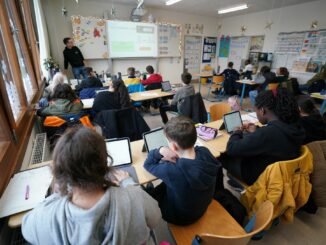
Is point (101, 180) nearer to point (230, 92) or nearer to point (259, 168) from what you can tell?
point (259, 168)

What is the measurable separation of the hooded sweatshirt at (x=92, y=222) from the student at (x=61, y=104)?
1.78 metres

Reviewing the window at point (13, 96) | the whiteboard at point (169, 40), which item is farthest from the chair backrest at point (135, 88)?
the whiteboard at point (169, 40)

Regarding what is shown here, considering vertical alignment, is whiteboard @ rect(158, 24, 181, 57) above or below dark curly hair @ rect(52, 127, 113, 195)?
above

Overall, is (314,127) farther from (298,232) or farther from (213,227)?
(213,227)

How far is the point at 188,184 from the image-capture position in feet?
3.32

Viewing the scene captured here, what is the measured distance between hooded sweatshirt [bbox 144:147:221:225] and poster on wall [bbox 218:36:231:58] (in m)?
8.38

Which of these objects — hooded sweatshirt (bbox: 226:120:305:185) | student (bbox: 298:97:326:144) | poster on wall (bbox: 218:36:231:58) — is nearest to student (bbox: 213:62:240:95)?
poster on wall (bbox: 218:36:231:58)

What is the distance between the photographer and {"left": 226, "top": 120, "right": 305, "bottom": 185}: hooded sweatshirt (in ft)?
4.41

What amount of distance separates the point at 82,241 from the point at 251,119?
2.24 metres

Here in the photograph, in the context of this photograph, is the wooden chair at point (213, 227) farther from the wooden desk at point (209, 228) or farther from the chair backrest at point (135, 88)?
the chair backrest at point (135, 88)

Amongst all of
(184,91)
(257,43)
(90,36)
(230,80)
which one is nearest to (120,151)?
(184,91)

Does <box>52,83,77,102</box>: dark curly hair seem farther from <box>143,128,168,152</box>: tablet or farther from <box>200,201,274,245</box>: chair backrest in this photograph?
<box>200,201,274,245</box>: chair backrest

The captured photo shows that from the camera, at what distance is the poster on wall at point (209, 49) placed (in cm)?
839

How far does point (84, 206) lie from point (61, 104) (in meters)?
1.93
